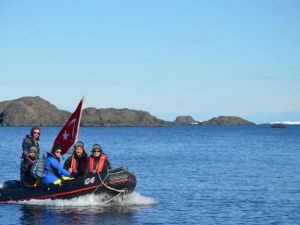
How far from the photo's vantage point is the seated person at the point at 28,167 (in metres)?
29.7

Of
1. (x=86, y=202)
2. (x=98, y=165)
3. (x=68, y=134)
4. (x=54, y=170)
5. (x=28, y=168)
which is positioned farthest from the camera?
(x=68, y=134)

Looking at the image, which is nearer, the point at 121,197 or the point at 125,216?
the point at 125,216

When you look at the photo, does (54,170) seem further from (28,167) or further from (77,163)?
(28,167)

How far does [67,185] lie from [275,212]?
9.24m

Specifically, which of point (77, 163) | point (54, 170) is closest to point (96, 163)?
point (77, 163)

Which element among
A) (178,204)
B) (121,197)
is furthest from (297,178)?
(121,197)

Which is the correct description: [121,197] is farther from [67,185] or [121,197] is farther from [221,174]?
[221,174]

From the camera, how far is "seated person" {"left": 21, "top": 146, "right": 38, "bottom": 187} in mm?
29712

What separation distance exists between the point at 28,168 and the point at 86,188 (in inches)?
104

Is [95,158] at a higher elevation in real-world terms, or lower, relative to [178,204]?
higher

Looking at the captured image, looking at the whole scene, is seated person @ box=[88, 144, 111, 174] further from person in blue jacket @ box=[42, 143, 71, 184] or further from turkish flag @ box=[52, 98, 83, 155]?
turkish flag @ box=[52, 98, 83, 155]

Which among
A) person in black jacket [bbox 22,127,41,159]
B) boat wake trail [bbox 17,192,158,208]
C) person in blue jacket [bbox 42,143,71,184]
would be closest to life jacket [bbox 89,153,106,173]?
person in blue jacket [bbox 42,143,71,184]

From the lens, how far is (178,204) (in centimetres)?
3303

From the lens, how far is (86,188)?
29.8 meters
